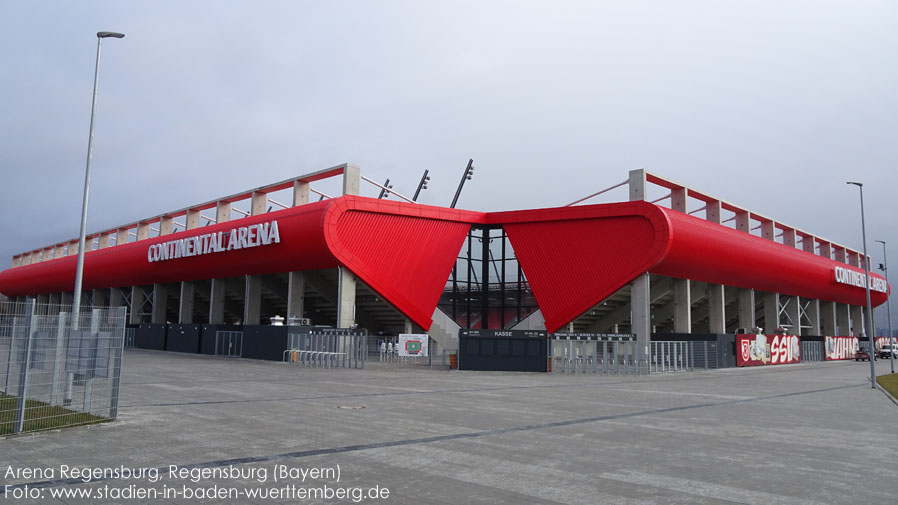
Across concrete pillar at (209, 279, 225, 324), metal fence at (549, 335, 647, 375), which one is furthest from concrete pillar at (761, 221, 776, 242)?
concrete pillar at (209, 279, 225, 324)

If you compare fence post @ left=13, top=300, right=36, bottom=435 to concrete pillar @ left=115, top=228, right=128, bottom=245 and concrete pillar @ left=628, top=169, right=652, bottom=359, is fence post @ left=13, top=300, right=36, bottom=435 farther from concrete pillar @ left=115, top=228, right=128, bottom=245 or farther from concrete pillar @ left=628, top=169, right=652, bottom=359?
concrete pillar @ left=115, top=228, right=128, bottom=245

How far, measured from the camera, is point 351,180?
1521 inches

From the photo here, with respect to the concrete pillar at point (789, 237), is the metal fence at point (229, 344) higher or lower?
lower

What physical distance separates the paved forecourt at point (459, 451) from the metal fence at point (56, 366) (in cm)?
59

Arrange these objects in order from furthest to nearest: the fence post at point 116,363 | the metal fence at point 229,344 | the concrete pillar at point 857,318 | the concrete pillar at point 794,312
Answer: the concrete pillar at point 857,318 < the concrete pillar at point 794,312 < the metal fence at point 229,344 < the fence post at point 116,363

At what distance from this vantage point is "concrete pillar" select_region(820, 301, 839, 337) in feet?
221

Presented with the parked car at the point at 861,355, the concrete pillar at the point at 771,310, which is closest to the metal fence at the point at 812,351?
the concrete pillar at the point at 771,310

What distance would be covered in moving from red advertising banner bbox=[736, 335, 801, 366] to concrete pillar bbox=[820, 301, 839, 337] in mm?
19368

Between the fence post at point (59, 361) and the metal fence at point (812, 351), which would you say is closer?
the fence post at point (59, 361)

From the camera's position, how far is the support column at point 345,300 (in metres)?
37.5

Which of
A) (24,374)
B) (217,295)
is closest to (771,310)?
(217,295)

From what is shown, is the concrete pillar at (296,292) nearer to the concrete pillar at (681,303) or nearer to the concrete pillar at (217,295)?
the concrete pillar at (217,295)

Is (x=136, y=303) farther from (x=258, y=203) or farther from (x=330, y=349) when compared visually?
(x=330, y=349)

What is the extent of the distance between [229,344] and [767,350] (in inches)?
1478
